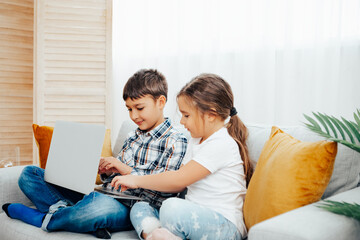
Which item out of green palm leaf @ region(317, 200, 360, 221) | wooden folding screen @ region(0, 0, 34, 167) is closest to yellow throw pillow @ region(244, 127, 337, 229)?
green palm leaf @ region(317, 200, 360, 221)

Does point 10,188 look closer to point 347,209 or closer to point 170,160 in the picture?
point 170,160

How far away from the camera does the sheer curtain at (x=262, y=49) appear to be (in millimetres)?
1887

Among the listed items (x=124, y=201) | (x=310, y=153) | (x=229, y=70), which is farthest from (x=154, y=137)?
(x=229, y=70)

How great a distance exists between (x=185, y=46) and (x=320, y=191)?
1.73 meters

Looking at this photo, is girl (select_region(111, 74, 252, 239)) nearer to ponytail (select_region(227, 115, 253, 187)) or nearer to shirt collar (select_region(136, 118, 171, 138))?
ponytail (select_region(227, 115, 253, 187))

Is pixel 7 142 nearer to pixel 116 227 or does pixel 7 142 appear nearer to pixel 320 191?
pixel 116 227

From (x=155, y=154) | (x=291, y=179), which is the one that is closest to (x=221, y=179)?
(x=291, y=179)

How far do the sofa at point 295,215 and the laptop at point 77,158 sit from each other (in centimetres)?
19

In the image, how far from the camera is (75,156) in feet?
4.58

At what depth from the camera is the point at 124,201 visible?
147cm

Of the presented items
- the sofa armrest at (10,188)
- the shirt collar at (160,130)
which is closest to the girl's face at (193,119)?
the shirt collar at (160,130)

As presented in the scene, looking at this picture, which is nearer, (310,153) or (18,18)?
(310,153)

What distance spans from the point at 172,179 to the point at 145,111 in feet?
1.45

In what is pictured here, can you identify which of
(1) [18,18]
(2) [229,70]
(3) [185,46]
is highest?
(1) [18,18]
